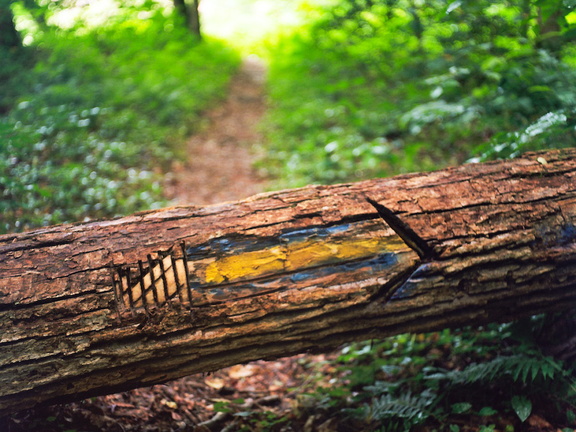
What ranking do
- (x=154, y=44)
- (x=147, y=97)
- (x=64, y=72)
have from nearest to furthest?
1. (x=64, y=72)
2. (x=147, y=97)
3. (x=154, y=44)

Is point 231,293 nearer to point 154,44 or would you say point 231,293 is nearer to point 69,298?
point 69,298

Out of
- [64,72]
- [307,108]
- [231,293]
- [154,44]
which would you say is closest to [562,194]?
[231,293]

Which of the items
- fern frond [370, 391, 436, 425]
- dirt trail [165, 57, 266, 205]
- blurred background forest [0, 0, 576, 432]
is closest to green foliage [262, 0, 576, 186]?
blurred background forest [0, 0, 576, 432]

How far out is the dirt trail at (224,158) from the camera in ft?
20.1

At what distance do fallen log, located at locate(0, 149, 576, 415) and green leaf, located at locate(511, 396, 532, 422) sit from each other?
0.40m

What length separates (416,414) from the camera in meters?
2.08

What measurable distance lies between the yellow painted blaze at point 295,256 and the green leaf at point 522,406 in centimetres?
98

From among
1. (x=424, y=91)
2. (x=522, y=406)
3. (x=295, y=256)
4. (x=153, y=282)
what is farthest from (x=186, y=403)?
(x=424, y=91)

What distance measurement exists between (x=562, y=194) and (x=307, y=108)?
275 inches

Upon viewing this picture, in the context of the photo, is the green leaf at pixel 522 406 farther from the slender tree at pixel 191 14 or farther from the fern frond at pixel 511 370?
the slender tree at pixel 191 14

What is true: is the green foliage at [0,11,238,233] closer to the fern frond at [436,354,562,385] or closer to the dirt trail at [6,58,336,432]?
the dirt trail at [6,58,336,432]

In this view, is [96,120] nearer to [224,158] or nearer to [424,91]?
[224,158]

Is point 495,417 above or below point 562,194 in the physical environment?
below

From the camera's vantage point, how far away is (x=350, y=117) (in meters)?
7.35
